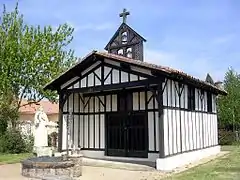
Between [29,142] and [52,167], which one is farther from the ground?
[29,142]

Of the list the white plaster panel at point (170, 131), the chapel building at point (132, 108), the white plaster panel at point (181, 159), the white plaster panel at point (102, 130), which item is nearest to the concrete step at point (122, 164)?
the white plaster panel at point (181, 159)

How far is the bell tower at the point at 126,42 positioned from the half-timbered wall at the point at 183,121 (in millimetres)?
3045

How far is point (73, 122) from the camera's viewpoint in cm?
1798

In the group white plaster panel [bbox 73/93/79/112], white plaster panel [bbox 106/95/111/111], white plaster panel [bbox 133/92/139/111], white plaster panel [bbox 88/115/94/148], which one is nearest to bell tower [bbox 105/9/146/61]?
white plaster panel [bbox 133/92/139/111]

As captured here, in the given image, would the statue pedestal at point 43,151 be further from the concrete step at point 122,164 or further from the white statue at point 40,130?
the concrete step at point 122,164

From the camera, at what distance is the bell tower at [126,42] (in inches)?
673

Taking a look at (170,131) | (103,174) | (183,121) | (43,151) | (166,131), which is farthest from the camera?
(43,151)

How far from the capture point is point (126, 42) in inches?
682

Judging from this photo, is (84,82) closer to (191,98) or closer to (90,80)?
(90,80)

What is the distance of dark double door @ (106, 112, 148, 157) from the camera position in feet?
52.4

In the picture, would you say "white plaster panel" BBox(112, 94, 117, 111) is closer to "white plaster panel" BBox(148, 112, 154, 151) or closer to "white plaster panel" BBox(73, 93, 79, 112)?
"white plaster panel" BBox(148, 112, 154, 151)

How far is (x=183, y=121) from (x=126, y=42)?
497cm

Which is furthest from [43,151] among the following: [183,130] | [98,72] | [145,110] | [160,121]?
[183,130]

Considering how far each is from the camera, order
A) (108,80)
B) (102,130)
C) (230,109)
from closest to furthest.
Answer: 1. (108,80)
2. (102,130)
3. (230,109)
